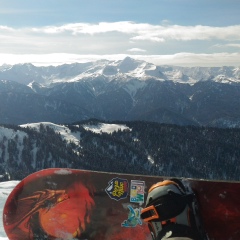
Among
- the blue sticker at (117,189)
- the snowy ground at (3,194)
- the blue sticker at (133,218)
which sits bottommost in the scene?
the snowy ground at (3,194)

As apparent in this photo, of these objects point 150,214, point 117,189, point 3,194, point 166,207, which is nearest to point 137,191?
point 117,189

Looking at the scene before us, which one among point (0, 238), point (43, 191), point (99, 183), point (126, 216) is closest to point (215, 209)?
point (126, 216)

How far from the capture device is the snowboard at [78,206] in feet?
23.9

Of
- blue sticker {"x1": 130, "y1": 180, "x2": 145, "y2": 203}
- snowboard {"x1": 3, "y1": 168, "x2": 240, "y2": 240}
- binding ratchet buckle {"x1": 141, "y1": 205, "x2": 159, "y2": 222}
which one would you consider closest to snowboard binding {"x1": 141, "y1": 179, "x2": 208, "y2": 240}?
binding ratchet buckle {"x1": 141, "y1": 205, "x2": 159, "y2": 222}

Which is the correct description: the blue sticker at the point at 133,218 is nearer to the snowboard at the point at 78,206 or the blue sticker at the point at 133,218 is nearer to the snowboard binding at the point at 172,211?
the snowboard at the point at 78,206

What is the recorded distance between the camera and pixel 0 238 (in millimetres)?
7758

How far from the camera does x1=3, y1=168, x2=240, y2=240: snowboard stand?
7277mm

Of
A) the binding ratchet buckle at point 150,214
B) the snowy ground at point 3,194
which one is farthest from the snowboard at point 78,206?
the binding ratchet buckle at point 150,214

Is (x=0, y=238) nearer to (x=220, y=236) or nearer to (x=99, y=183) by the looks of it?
(x=99, y=183)

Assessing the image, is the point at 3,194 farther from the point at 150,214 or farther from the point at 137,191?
the point at 150,214

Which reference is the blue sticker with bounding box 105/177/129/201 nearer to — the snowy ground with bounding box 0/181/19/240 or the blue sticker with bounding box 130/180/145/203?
the blue sticker with bounding box 130/180/145/203

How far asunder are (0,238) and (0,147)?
182m

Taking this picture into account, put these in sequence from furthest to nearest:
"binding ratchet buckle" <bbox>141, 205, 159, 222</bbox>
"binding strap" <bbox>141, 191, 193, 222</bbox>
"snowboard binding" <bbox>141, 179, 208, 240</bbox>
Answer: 1. "binding ratchet buckle" <bbox>141, 205, 159, 222</bbox>
2. "binding strap" <bbox>141, 191, 193, 222</bbox>
3. "snowboard binding" <bbox>141, 179, 208, 240</bbox>

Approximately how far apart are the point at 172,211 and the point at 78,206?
2646mm
